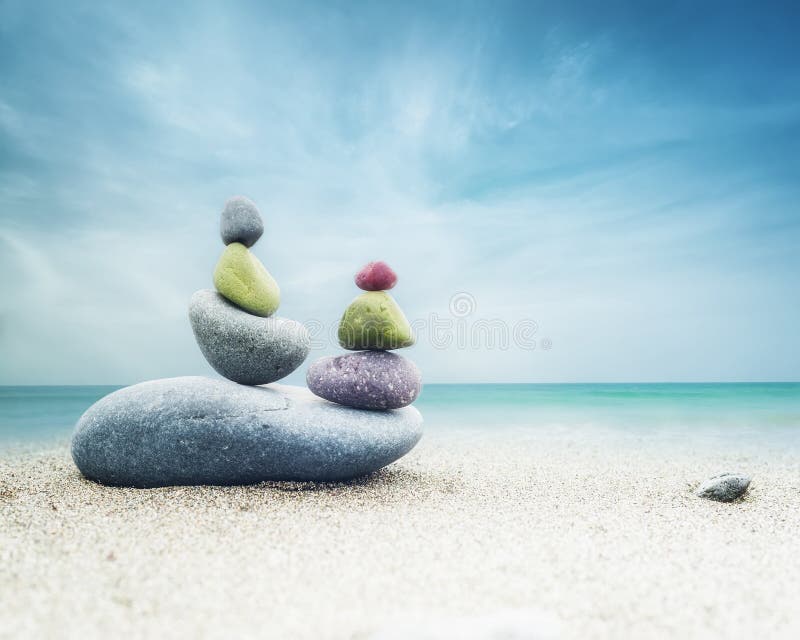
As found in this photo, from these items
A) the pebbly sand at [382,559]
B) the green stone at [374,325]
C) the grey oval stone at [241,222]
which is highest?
the grey oval stone at [241,222]

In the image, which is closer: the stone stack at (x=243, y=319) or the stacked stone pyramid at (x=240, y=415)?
the stacked stone pyramid at (x=240, y=415)

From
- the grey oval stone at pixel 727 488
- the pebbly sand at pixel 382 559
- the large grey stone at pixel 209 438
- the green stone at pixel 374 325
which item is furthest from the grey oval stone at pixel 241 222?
the grey oval stone at pixel 727 488

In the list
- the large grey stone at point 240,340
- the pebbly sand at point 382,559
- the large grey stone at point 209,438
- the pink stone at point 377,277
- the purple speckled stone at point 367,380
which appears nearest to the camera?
the pebbly sand at point 382,559

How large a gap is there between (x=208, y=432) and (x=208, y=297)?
183 cm

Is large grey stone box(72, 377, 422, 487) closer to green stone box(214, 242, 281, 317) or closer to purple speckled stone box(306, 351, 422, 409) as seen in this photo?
purple speckled stone box(306, 351, 422, 409)

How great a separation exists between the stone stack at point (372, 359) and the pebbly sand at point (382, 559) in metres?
1.24

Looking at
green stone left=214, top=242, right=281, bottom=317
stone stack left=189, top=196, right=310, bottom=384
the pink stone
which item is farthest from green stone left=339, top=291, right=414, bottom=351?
green stone left=214, top=242, right=281, bottom=317

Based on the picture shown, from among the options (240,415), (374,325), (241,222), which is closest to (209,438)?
(240,415)

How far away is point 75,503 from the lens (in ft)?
18.8

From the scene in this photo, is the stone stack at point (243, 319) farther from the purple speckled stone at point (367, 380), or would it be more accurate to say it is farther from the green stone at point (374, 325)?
the green stone at point (374, 325)

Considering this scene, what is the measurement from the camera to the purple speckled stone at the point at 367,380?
7039 millimetres

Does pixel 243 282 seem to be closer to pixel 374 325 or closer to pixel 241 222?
pixel 241 222

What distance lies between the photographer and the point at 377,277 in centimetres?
730

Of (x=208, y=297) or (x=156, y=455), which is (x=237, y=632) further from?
(x=208, y=297)
